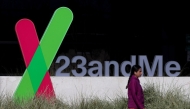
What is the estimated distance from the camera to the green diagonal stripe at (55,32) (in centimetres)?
1229

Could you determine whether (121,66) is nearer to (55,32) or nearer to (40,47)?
(55,32)

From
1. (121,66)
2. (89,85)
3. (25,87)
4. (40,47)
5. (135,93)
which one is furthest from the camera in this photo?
(121,66)

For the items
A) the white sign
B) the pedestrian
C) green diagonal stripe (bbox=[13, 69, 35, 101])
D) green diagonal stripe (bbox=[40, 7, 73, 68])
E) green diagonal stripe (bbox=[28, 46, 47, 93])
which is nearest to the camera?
the pedestrian

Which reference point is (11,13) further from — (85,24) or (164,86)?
(164,86)

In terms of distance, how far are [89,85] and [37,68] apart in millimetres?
1334

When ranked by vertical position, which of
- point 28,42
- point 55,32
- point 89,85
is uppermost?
point 55,32

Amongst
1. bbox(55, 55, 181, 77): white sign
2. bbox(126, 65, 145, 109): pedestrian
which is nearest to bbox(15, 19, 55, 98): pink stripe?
bbox(55, 55, 181, 77): white sign

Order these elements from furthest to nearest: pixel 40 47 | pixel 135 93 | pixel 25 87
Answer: pixel 40 47 → pixel 25 87 → pixel 135 93

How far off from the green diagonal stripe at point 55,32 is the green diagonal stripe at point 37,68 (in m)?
0.11

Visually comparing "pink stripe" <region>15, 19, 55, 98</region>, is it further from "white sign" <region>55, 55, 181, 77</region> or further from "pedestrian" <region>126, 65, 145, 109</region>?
"pedestrian" <region>126, 65, 145, 109</region>

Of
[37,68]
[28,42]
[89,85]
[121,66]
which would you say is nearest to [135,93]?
[89,85]

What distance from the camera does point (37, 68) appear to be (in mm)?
12242

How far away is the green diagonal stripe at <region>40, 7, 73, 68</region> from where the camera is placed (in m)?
12.3

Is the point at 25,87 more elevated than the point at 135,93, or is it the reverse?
the point at 135,93
